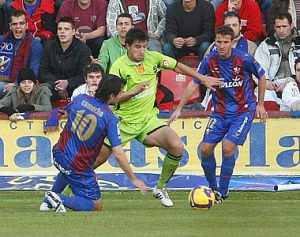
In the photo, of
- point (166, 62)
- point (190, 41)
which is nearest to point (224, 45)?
point (166, 62)

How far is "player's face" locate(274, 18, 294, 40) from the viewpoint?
1744 cm

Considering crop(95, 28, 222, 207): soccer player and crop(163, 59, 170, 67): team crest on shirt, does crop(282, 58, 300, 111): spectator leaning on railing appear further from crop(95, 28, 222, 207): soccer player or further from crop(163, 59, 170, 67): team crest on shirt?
crop(163, 59, 170, 67): team crest on shirt

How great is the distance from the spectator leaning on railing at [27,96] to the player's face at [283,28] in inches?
151

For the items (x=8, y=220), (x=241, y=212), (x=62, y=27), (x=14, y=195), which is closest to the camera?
(x=8, y=220)

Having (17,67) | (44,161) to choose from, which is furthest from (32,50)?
(44,161)

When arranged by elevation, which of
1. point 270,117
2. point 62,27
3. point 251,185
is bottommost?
point 251,185

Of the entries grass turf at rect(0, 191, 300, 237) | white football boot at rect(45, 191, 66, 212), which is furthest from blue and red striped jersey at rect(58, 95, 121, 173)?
grass turf at rect(0, 191, 300, 237)

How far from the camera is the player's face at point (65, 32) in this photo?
1717 cm

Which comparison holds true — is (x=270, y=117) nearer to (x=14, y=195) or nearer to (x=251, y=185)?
(x=251, y=185)

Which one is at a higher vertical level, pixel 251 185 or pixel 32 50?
pixel 32 50

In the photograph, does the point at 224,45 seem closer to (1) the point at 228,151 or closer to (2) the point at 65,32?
(1) the point at 228,151

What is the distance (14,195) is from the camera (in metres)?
15.7

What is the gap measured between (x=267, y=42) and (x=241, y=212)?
18.6 ft

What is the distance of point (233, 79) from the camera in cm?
1424
